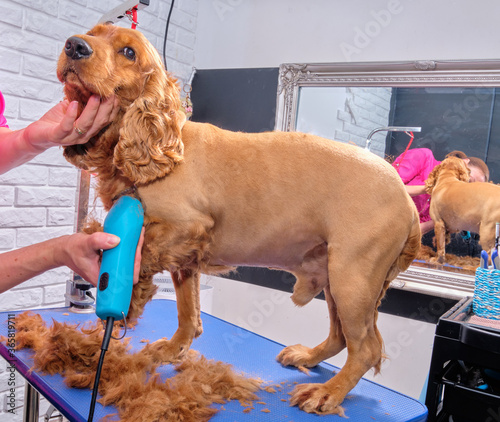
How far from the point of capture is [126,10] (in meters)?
1.17

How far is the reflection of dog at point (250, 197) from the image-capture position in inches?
38.1

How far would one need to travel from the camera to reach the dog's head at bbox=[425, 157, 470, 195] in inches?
77.7

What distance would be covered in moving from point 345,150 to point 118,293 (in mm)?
590

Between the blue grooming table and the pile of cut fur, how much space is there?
0.9 inches

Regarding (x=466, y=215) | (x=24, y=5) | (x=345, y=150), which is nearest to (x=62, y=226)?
(x=24, y=5)

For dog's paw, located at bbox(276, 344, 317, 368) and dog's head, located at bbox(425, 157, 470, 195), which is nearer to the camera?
dog's paw, located at bbox(276, 344, 317, 368)

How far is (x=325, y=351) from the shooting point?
1259mm

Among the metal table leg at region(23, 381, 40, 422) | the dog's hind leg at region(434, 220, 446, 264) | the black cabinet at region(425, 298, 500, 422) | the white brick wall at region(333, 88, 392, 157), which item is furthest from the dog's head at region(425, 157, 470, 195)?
the metal table leg at region(23, 381, 40, 422)

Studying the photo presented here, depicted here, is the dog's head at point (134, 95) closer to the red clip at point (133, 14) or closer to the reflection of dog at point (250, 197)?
the reflection of dog at point (250, 197)

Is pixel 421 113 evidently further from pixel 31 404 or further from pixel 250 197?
pixel 31 404

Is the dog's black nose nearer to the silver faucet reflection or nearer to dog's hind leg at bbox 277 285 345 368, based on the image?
dog's hind leg at bbox 277 285 345 368

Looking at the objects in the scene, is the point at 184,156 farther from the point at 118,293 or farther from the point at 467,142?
the point at 467,142

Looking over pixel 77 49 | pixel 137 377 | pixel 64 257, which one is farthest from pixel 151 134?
pixel 137 377

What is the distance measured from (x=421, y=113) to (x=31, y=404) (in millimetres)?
1832
